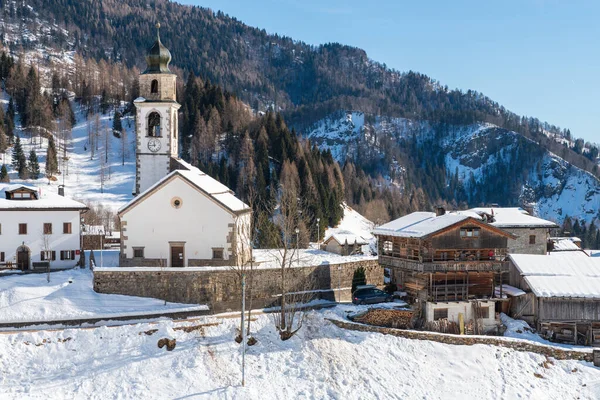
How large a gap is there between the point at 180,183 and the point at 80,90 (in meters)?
100

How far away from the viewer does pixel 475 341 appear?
118 feet

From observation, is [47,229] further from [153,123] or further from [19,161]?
[19,161]

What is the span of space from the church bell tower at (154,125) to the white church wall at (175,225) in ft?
20.2

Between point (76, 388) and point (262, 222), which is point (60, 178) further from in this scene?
point (76, 388)

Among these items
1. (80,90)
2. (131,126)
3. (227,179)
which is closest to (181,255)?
(227,179)

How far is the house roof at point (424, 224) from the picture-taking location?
4022 centimetres

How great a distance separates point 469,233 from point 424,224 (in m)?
3.11

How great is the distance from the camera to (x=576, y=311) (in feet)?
130

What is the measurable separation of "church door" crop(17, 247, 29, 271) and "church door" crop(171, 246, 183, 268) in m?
10.9

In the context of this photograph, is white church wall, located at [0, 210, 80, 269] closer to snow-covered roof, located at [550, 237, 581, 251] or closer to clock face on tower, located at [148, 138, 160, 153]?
clock face on tower, located at [148, 138, 160, 153]

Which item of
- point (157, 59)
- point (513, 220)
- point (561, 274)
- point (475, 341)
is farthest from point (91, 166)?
point (475, 341)

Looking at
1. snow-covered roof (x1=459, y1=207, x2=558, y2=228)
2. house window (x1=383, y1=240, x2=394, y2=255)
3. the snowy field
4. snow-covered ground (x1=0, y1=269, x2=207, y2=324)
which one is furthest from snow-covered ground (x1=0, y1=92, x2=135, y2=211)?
the snowy field

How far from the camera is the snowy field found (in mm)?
28906

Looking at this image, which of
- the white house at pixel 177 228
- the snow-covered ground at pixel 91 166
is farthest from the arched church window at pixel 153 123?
the snow-covered ground at pixel 91 166
